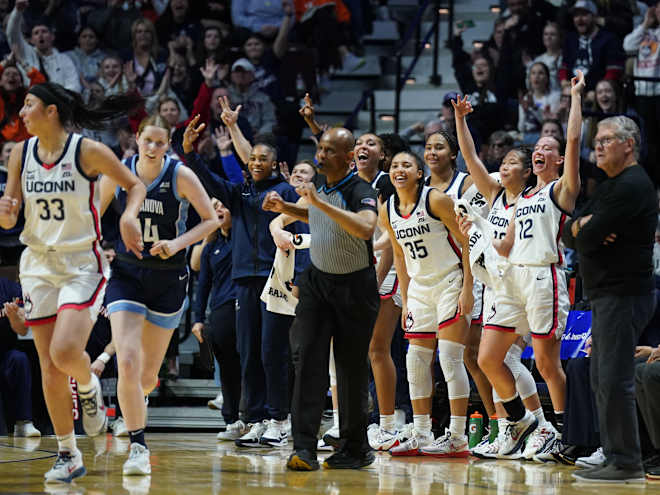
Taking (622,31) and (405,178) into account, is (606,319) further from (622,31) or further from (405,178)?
(622,31)

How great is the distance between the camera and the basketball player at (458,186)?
23.1 feet

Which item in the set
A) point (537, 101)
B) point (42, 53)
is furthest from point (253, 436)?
point (42, 53)

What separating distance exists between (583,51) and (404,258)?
5470 millimetres

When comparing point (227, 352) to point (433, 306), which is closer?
point (433, 306)

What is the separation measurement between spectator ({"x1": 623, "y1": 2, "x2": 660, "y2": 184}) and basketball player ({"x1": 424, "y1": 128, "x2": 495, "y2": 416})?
4.28 meters

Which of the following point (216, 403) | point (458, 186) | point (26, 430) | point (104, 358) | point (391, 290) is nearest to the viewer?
point (458, 186)

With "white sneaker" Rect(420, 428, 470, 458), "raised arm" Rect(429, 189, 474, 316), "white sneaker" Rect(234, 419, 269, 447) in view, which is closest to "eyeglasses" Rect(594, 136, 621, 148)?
"raised arm" Rect(429, 189, 474, 316)

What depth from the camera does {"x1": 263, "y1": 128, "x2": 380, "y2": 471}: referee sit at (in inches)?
225

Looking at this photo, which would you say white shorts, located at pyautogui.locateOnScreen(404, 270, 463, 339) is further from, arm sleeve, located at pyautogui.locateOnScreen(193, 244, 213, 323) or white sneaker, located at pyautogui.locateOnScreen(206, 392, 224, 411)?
white sneaker, located at pyautogui.locateOnScreen(206, 392, 224, 411)

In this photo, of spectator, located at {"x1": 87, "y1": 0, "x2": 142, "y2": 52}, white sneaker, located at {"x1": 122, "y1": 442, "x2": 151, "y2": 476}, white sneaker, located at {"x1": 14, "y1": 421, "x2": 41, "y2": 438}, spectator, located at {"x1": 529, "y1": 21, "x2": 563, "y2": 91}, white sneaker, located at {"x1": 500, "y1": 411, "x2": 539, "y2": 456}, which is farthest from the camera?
spectator, located at {"x1": 87, "y1": 0, "x2": 142, "y2": 52}

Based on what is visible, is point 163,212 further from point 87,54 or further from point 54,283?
point 87,54

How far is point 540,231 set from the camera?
6520 millimetres

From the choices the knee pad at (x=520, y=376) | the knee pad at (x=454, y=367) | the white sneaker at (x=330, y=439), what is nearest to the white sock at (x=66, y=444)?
the white sneaker at (x=330, y=439)

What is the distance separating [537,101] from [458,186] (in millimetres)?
4429
